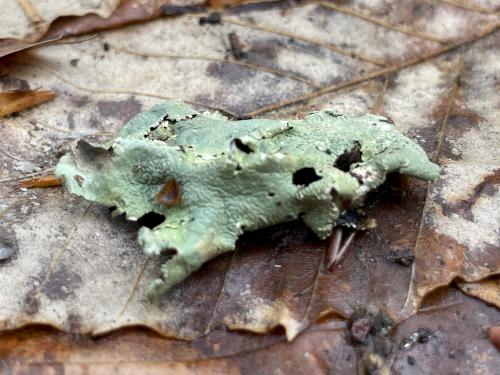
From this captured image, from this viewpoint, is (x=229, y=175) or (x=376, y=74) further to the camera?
(x=376, y=74)

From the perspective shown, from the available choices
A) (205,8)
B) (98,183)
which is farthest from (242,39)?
(98,183)

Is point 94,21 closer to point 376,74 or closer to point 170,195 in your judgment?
point 170,195

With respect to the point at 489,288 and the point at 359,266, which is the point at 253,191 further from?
the point at 489,288

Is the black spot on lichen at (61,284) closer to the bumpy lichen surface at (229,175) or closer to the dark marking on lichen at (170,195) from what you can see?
the bumpy lichen surface at (229,175)

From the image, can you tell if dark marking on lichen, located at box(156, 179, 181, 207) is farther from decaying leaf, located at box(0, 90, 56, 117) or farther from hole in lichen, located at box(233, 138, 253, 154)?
decaying leaf, located at box(0, 90, 56, 117)

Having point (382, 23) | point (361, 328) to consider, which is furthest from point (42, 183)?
point (382, 23)
